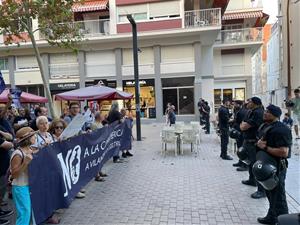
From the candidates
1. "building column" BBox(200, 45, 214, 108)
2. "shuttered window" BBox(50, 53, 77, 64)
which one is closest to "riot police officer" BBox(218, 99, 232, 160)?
"building column" BBox(200, 45, 214, 108)

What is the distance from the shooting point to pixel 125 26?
78.7 feet

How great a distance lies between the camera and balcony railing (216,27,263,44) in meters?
28.2

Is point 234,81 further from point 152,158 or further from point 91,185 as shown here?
point 91,185

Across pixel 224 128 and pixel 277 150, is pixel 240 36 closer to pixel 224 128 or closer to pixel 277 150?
pixel 224 128

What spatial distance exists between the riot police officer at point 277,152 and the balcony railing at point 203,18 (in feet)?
63.3

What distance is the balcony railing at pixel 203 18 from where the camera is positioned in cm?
2289

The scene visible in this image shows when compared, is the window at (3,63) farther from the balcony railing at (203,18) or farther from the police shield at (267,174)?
the police shield at (267,174)

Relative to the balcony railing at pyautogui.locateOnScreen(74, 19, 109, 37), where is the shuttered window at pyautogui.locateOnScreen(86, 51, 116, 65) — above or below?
below

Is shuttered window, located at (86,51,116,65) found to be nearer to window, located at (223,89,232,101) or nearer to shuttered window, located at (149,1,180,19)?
shuttered window, located at (149,1,180,19)

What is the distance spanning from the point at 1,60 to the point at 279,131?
27075mm

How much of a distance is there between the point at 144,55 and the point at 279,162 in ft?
67.2

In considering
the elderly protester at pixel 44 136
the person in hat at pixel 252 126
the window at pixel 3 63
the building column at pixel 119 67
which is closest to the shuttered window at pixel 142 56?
the building column at pixel 119 67

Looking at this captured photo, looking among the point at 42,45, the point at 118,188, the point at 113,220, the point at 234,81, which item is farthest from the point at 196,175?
the point at 234,81

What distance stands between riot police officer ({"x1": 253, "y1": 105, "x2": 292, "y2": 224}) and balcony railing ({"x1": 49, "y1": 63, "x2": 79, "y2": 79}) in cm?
2219
